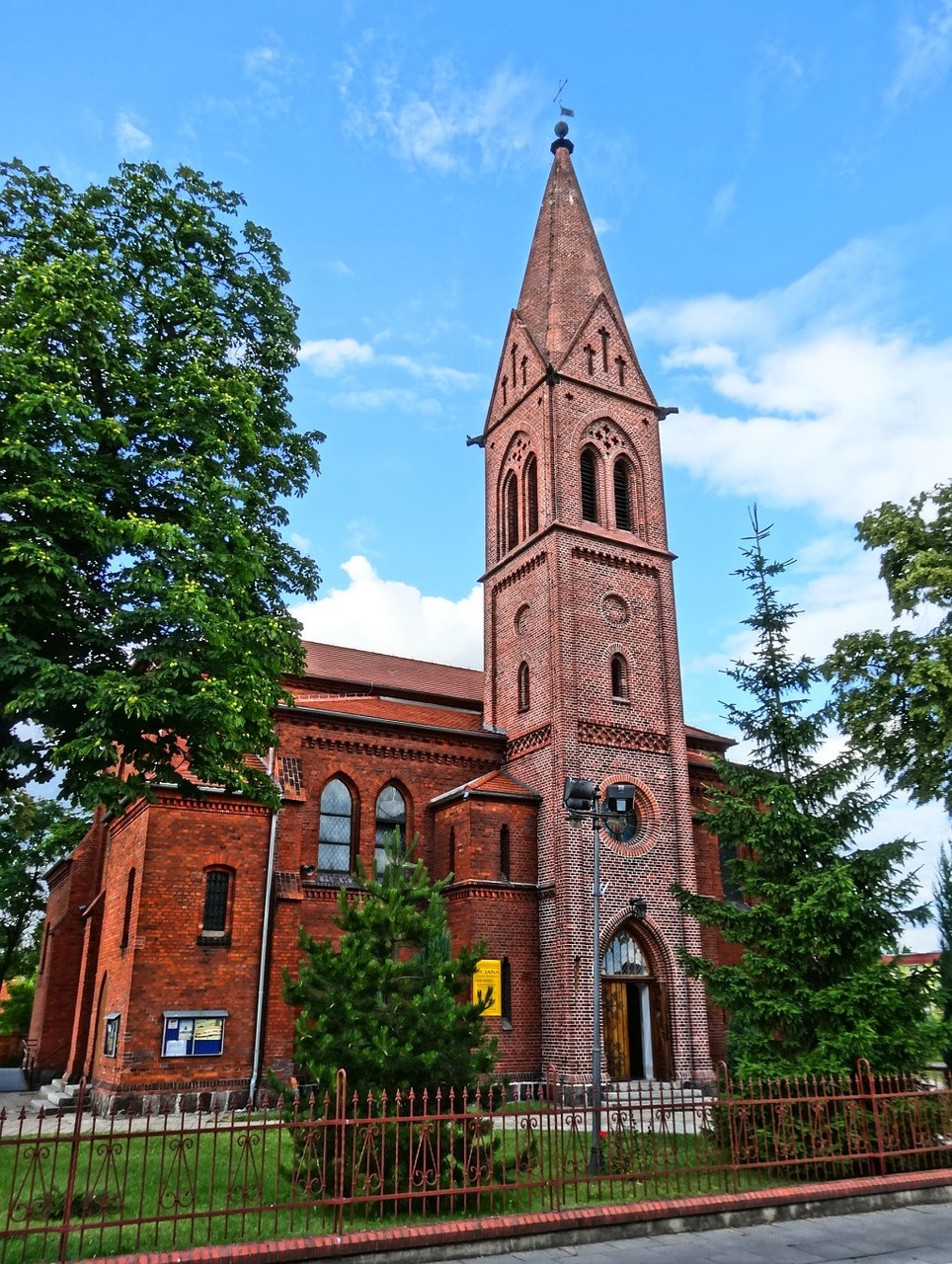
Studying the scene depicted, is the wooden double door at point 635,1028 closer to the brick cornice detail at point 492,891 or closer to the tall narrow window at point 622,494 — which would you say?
the brick cornice detail at point 492,891

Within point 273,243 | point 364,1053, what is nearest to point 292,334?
point 273,243

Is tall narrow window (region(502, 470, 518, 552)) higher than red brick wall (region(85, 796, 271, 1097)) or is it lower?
higher

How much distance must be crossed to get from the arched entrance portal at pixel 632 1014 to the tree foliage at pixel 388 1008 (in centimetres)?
1175

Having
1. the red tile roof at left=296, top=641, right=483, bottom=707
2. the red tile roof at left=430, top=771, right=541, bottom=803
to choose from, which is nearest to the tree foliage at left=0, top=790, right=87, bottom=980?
the red tile roof at left=296, top=641, right=483, bottom=707

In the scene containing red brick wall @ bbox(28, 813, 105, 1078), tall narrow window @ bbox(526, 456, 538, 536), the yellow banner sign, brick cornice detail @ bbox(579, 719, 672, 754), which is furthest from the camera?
tall narrow window @ bbox(526, 456, 538, 536)

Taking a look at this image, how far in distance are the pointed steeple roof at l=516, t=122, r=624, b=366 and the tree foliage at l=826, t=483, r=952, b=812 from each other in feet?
33.8

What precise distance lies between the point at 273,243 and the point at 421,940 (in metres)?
11.5

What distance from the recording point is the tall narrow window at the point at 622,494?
2588 centimetres

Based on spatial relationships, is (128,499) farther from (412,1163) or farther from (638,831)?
(638,831)

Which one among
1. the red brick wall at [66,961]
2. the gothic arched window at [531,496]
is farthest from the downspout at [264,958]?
the gothic arched window at [531,496]

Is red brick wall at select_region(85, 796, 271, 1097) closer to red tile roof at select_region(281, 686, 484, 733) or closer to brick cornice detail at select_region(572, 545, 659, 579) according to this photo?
red tile roof at select_region(281, 686, 484, 733)

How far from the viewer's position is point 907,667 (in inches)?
742

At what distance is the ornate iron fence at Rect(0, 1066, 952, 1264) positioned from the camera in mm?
7637

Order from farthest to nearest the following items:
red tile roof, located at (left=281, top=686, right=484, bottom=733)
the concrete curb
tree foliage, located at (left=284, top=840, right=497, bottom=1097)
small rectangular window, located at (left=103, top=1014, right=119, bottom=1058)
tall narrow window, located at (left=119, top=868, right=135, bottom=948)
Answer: red tile roof, located at (left=281, top=686, right=484, bottom=733)
tall narrow window, located at (left=119, top=868, right=135, bottom=948)
small rectangular window, located at (left=103, top=1014, right=119, bottom=1058)
tree foliage, located at (left=284, top=840, right=497, bottom=1097)
the concrete curb
